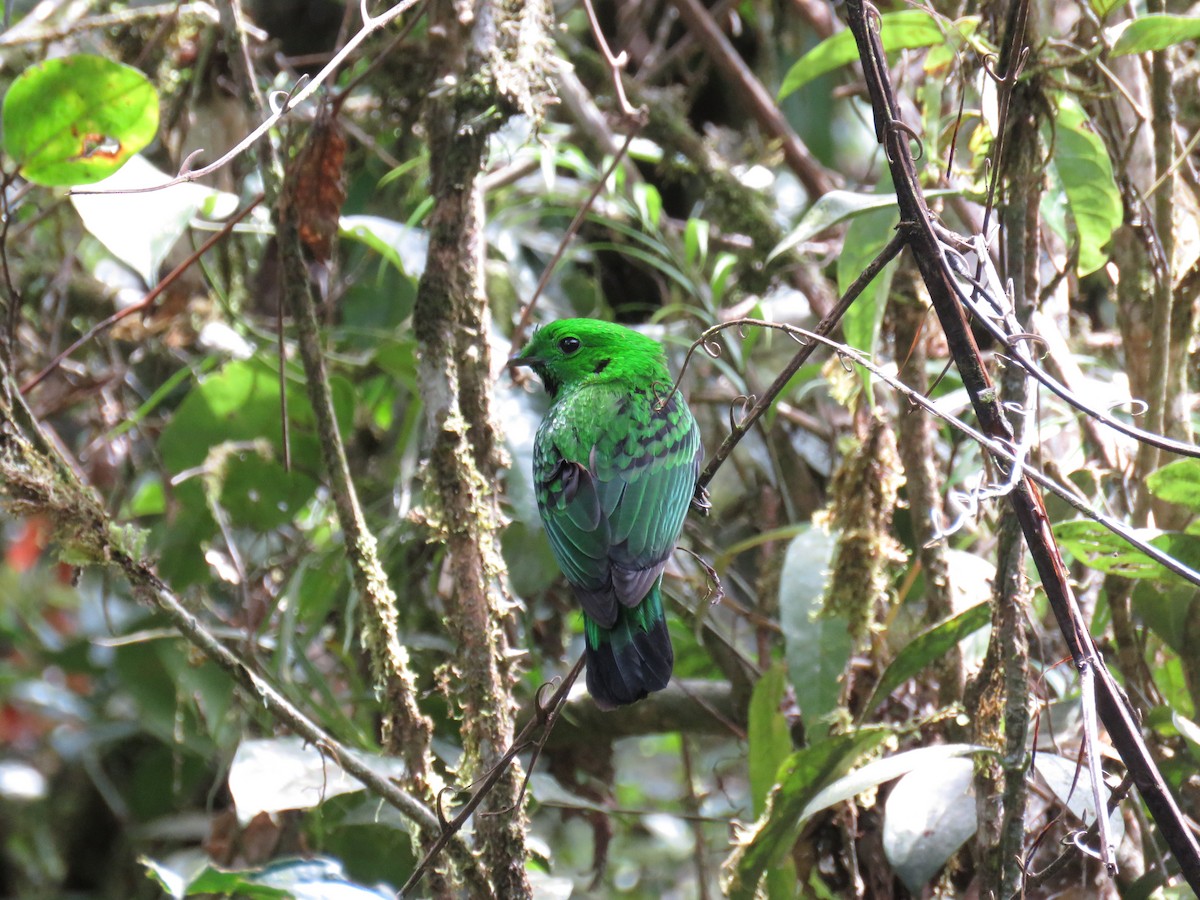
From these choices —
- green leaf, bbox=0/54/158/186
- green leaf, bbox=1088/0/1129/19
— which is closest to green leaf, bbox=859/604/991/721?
green leaf, bbox=1088/0/1129/19

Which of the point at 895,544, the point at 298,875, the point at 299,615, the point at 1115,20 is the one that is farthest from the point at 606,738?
the point at 1115,20

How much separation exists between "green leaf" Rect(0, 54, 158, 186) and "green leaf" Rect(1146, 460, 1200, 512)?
2.12 meters

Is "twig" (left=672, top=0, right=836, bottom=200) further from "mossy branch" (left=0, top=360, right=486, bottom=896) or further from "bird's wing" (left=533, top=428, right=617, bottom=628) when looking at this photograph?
"mossy branch" (left=0, top=360, right=486, bottom=896)

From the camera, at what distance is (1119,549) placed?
2105mm

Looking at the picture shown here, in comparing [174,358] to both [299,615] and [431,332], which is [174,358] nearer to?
[299,615]

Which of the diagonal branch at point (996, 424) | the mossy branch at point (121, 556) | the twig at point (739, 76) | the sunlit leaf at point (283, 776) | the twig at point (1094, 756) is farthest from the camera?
the twig at point (739, 76)

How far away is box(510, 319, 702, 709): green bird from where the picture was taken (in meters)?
2.22

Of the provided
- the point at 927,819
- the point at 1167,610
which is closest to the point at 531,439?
the point at 927,819

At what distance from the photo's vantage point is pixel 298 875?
6.67 ft

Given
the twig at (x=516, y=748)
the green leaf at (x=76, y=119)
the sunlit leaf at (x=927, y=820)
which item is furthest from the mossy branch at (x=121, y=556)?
the sunlit leaf at (x=927, y=820)

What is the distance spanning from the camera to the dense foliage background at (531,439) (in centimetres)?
211

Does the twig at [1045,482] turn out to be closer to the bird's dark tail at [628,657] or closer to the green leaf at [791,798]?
the bird's dark tail at [628,657]

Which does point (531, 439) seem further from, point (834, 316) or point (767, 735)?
point (834, 316)

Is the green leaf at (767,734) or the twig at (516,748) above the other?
the twig at (516,748)
